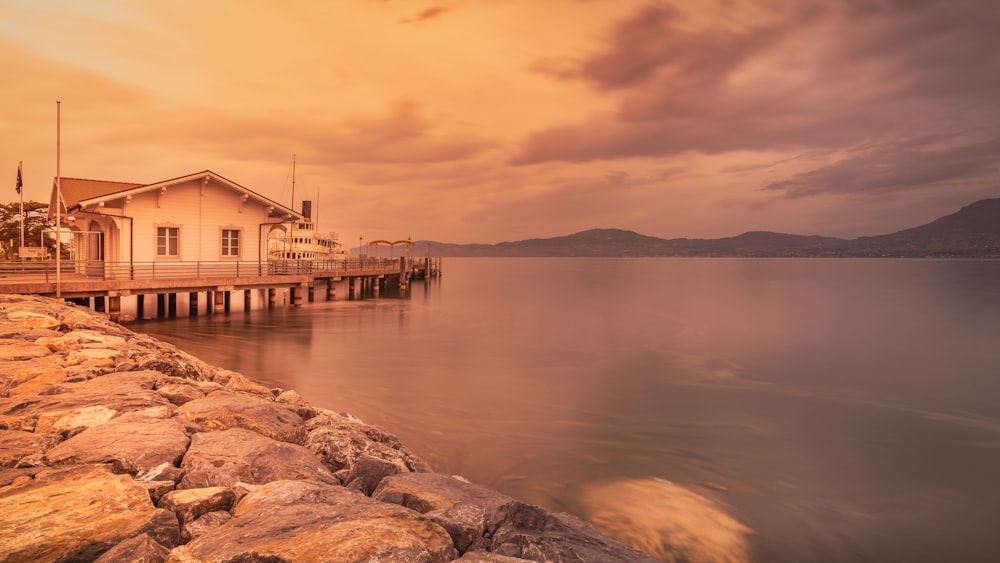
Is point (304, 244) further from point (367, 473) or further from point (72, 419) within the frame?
point (367, 473)

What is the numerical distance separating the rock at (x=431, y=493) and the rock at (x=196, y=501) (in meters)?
1.36

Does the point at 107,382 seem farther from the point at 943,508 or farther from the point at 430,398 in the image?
the point at 943,508

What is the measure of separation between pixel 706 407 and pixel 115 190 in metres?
29.5

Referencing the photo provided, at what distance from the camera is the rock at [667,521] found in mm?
7336

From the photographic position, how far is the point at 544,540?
14.3 feet

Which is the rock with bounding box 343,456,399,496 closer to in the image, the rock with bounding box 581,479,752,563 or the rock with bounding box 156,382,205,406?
the rock with bounding box 156,382,205,406

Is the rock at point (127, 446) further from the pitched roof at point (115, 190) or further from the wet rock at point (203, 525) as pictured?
the pitched roof at point (115, 190)

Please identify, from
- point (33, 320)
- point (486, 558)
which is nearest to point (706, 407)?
point (486, 558)

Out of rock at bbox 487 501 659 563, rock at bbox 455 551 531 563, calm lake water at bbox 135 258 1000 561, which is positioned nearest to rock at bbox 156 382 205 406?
calm lake water at bbox 135 258 1000 561

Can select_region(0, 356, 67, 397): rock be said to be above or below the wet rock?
above

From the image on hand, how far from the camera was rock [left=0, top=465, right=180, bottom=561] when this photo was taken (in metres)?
3.80

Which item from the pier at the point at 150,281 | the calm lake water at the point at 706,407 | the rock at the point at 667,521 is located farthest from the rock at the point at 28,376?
the pier at the point at 150,281

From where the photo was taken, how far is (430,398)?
50.2ft

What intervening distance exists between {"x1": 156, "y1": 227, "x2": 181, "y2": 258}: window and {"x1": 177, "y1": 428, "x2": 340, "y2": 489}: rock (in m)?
23.4
